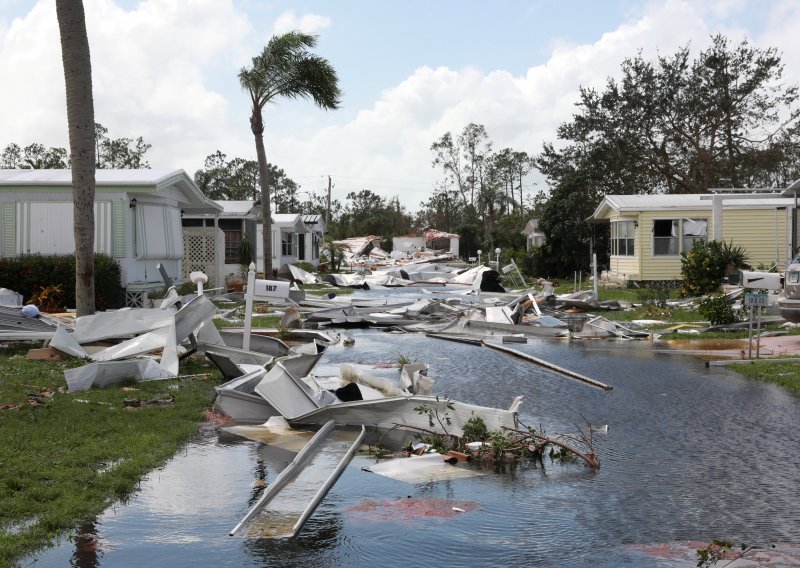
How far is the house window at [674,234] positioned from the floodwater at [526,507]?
2444 centimetres

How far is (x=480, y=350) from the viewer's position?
1742 cm

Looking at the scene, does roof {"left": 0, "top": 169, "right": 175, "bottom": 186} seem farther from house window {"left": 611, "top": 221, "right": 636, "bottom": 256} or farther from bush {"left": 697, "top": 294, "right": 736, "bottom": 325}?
house window {"left": 611, "top": 221, "right": 636, "bottom": 256}

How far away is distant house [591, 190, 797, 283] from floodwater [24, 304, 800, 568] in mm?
22912

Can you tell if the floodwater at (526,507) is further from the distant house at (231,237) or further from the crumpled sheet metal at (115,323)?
the distant house at (231,237)

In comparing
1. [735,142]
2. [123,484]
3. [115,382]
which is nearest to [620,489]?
[123,484]

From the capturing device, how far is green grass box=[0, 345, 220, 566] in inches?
238

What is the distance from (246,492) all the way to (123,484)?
0.95 m

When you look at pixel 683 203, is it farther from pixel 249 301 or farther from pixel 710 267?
pixel 249 301

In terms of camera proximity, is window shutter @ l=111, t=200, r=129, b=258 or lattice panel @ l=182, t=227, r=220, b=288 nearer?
window shutter @ l=111, t=200, r=129, b=258

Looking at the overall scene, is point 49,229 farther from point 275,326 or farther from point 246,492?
point 246,492

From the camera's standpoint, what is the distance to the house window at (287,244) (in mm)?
45812

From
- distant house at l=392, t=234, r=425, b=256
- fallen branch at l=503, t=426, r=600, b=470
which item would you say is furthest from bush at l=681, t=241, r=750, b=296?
distant house at l=392, t=234, r=425, b=256

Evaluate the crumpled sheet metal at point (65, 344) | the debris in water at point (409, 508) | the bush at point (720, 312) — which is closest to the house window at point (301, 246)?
the bush at point (720, 312)

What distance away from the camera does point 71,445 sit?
8.02m
